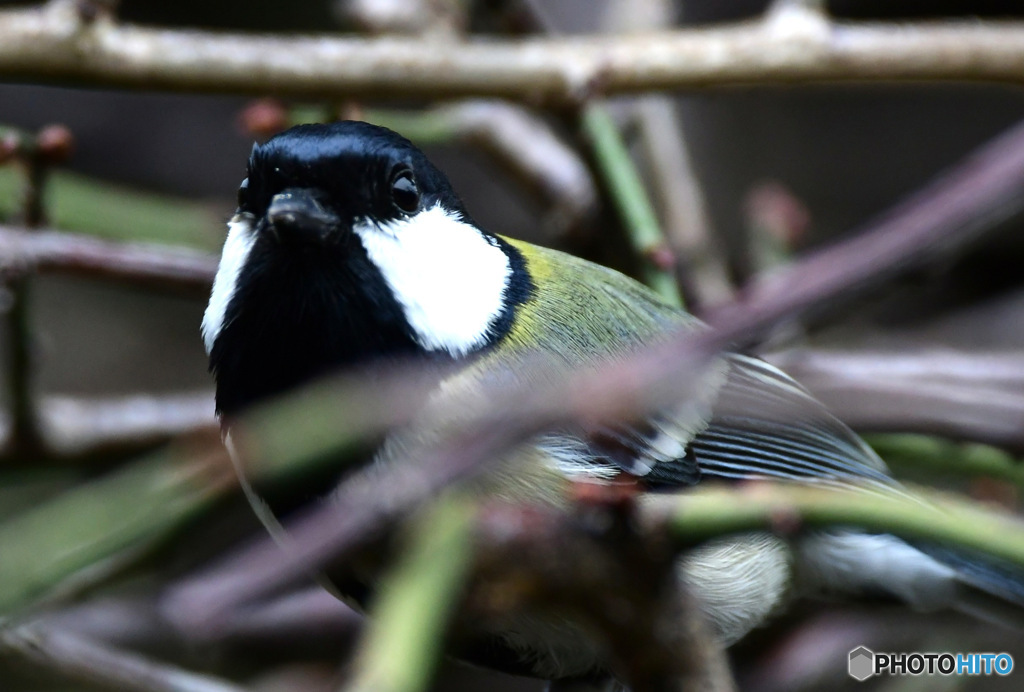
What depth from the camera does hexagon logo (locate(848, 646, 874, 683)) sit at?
61.7 inches

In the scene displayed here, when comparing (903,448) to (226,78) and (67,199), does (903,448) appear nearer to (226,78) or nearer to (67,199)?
(226,78)

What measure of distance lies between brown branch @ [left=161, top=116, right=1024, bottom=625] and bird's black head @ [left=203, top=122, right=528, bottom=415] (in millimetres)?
502

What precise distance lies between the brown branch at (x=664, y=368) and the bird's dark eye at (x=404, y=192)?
591mm

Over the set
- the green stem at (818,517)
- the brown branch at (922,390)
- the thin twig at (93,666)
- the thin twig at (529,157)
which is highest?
the thin twig at (529,157)

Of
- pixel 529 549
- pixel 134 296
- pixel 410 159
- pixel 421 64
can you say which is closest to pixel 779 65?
pixel 421 64

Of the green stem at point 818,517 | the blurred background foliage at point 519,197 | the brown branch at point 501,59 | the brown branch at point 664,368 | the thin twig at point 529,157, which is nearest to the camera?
the brown branch at point 664,368

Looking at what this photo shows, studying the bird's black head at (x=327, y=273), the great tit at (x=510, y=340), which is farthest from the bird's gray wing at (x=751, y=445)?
the bird's black head at (x=327, y=273)

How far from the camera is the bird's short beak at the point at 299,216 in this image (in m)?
1.07

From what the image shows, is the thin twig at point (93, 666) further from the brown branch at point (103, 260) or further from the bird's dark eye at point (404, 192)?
the bird's dark eye at point (404, 192)

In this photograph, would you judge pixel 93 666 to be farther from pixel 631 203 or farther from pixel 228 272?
pixel 631 203

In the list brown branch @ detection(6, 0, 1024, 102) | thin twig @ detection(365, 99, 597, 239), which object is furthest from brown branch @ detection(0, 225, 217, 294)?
thin twig @ detection(365, 99, 597, 239)

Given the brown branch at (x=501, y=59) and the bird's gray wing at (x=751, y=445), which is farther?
the brown branch at (x=501, y=59)

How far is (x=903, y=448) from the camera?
63.6 inches

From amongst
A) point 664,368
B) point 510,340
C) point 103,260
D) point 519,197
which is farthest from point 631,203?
point 519,197
